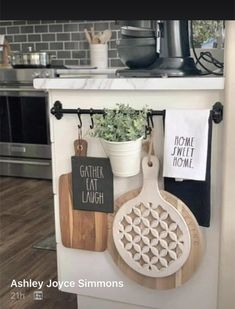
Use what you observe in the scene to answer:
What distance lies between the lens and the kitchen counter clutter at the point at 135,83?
1.29 m

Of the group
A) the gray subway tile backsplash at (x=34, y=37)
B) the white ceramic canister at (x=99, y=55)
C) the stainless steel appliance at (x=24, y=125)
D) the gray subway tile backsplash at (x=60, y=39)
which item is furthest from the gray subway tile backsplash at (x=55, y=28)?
the stainless steel appliance at (x=24, y=125)

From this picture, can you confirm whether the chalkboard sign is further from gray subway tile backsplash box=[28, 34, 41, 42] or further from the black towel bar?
gray subway tile backsplash box=[28, 34, 41, 42]

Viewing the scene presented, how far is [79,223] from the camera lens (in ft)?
4.96

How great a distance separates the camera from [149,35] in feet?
4.72

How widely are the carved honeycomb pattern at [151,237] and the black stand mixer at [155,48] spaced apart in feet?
1.54

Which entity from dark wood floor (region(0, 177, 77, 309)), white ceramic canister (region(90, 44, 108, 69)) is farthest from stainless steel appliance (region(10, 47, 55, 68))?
→ dark wood floor (region(0, 177, 77, 309))

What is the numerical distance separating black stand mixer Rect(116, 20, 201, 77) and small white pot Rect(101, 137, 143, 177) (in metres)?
0.27

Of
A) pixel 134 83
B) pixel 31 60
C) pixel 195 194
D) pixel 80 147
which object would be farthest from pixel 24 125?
pixel 195 194

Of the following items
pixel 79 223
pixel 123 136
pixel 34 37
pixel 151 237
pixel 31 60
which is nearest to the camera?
pixel 123 136

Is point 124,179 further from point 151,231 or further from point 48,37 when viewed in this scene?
point 48,37

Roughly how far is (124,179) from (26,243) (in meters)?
1.28

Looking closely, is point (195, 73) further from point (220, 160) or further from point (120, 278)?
point (120, 278)

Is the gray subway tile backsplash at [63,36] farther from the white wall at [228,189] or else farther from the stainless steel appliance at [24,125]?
the white wall at [228,189]

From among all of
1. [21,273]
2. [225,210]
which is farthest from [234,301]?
[21,273]
